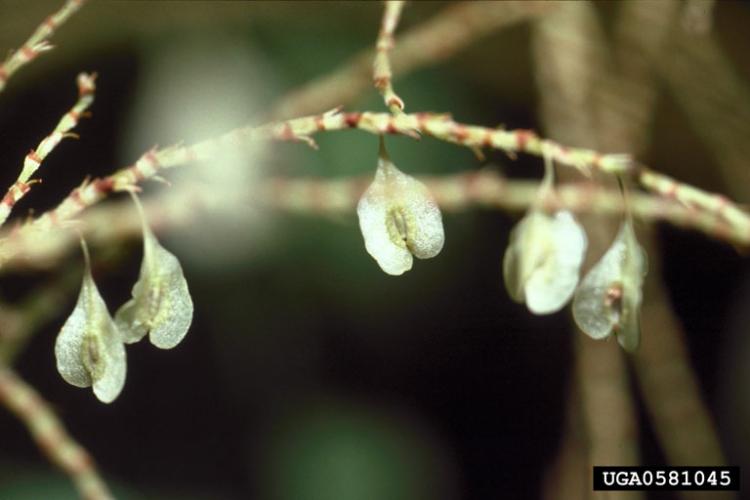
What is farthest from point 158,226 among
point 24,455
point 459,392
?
point 459,392

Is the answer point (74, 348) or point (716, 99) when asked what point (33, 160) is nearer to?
point (74, 348)

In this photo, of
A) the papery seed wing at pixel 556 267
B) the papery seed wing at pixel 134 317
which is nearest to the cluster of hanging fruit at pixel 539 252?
the papery seed wing at pixel 556 267

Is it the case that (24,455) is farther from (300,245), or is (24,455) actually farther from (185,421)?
(300,245)

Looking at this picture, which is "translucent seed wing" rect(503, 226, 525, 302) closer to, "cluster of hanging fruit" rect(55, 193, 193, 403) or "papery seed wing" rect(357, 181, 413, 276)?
"papery seed wing" rect(357, 181, 413, 276)

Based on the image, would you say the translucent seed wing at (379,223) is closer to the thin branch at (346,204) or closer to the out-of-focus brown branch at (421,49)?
the thin branch at (346,204)

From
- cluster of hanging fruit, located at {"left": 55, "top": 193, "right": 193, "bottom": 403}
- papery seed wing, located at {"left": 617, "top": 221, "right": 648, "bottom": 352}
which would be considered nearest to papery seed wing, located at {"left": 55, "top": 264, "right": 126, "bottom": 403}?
cluster of hanging fruit, located at {"left": 55, "top": 193, "right": 193, "bottom": 403}
